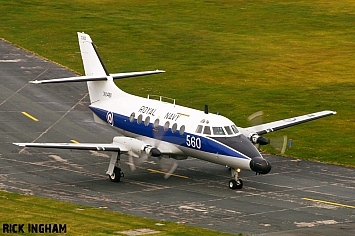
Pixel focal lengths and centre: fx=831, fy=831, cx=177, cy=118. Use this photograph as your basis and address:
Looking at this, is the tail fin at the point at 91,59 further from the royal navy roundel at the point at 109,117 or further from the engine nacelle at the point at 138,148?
the engine nacelle at the point at 138,148

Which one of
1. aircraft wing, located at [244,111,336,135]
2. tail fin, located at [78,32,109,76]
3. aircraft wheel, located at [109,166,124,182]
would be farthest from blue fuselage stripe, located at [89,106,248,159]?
aircraft wing, located at [244,111,336,135]

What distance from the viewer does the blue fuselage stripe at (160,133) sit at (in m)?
41.6

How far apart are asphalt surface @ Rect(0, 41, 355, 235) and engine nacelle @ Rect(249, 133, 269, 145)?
6.80 ft

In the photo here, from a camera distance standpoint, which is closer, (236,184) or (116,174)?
(236,184)

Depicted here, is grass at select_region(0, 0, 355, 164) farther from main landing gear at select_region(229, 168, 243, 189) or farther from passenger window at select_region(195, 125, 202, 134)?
passenger window at select_region(195, 125, 202, 134)

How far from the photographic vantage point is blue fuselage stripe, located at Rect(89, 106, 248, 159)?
1638 inches

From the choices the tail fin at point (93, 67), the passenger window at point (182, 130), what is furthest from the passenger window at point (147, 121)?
the tail fin at point (93, 67)

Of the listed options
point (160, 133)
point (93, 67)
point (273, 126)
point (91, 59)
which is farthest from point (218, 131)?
point (91, 59)

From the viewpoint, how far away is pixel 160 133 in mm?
44031

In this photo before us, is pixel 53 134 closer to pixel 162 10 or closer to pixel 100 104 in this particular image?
pixel 100 104

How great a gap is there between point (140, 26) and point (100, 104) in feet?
150

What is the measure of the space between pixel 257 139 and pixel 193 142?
12.2ft

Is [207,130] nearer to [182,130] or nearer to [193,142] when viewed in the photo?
[193,142]

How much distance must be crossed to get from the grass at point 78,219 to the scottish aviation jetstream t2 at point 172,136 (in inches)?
148
